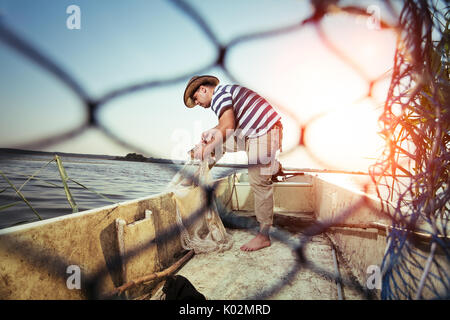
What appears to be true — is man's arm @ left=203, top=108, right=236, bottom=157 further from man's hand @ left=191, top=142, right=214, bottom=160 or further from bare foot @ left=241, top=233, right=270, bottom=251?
bare foot @ left=241, top=233, right=270, bottom=251

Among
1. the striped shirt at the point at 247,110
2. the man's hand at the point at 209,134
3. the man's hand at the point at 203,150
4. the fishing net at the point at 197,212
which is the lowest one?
the fishing net at the point at 197,212

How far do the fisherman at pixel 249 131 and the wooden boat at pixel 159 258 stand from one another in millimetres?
222

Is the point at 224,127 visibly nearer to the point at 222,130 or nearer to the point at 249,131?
the point at 222,130

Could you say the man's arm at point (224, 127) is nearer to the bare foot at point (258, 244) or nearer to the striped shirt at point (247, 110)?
the striped shirt at point (247, 110)

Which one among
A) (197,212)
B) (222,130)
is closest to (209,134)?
(222,130)

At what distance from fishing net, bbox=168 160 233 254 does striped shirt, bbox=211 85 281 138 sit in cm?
32

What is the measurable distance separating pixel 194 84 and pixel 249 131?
0.36 metres

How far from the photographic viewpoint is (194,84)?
1.11m

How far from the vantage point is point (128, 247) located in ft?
2.47

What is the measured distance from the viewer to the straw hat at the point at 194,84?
1.10 m

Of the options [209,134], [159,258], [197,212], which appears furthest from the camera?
[197,212]

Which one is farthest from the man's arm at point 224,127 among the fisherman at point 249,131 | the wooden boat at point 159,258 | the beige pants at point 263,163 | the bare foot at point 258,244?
the bare foot at point 258,244
